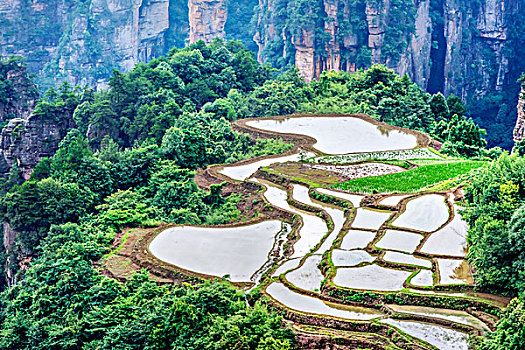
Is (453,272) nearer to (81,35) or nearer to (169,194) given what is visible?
(169,194)

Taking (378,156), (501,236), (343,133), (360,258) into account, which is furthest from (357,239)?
(343,133)

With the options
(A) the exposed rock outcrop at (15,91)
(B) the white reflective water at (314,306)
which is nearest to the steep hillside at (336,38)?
(A) the exposed rock outcrop at (15,91)

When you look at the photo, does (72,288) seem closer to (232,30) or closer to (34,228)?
(34,228)

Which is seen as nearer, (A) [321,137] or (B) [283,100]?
(A) [321,137]

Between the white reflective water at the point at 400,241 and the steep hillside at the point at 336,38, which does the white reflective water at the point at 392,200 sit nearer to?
the white reflective water at the point at 400,241

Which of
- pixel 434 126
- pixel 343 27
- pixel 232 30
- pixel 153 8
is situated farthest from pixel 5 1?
pixel 434 126

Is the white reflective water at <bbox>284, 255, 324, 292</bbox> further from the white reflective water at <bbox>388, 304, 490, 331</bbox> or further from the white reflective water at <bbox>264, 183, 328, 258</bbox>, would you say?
the white reflective water at <bbox>388, 304, 490, 331</bbox>
